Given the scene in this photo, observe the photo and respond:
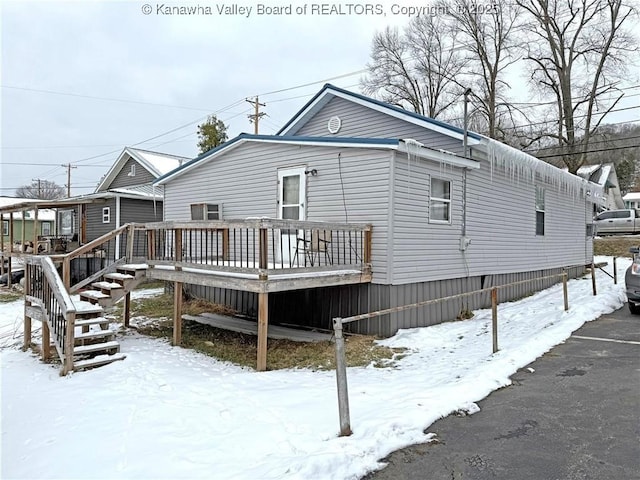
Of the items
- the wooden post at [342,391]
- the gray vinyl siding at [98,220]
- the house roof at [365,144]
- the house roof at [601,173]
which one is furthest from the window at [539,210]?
the house roof at [601,173]

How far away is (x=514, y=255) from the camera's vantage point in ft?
38.2

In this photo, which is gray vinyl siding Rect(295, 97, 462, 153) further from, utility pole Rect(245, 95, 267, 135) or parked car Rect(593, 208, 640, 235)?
parked car Rect(593, 208, 640, 235)

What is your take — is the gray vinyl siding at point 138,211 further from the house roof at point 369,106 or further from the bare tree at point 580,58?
the bare tree at point 580,58

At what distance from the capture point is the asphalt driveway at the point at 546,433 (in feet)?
10.6

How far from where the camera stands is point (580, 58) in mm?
24844

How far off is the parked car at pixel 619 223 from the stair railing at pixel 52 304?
29433 mm

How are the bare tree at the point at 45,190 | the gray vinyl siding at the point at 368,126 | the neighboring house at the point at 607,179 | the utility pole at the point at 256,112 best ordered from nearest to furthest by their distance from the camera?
the gray vinyl siding at the point at 368,126, the utility pole at the point at 256,112, the neighboring house at the point at 607,179, the bare tree at the point at 45,190

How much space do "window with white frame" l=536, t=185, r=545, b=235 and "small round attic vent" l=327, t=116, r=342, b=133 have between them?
227 inches

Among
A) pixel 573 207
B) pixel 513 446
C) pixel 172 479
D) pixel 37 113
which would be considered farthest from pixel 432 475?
pixel 37 113

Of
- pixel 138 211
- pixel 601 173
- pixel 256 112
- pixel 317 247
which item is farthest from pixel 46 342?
pixel 601 173

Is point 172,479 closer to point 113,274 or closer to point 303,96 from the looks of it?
point 113,274

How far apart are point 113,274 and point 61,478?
603 cm

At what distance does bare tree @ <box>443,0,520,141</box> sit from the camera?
26.0 metres

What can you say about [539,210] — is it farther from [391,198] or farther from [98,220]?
[98,220]
